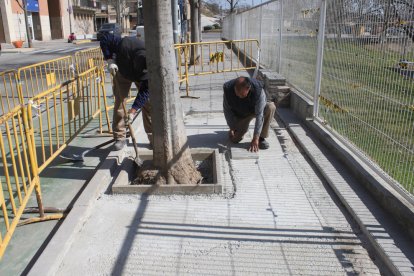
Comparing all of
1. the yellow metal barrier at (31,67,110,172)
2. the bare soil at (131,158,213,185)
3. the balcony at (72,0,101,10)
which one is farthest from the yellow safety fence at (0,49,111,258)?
the balcony at (72,0,101,10)

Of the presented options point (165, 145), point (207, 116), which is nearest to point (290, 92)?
point (207, 116)

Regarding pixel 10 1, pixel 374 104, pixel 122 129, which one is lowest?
pixel 122 129

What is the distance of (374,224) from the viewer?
3498 mm

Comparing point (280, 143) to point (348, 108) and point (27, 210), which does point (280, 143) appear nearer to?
point (348, 108)

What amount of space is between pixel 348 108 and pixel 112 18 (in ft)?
297

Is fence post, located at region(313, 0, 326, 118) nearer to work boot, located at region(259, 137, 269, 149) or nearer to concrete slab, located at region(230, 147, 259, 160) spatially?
work boot, located at region(259, 137, 269, 149)

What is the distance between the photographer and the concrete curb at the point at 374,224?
9.77 ft

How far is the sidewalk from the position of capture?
3037 millimetres

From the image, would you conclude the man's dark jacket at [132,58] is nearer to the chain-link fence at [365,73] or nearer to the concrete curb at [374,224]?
the concrete curb at [374,224]

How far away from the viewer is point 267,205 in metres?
4.01

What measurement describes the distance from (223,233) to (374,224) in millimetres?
1362

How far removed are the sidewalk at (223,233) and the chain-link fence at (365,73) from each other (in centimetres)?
79

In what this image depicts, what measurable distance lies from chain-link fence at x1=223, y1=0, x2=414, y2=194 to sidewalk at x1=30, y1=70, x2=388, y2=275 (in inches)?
31.2

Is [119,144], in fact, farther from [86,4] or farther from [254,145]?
[86,4]
